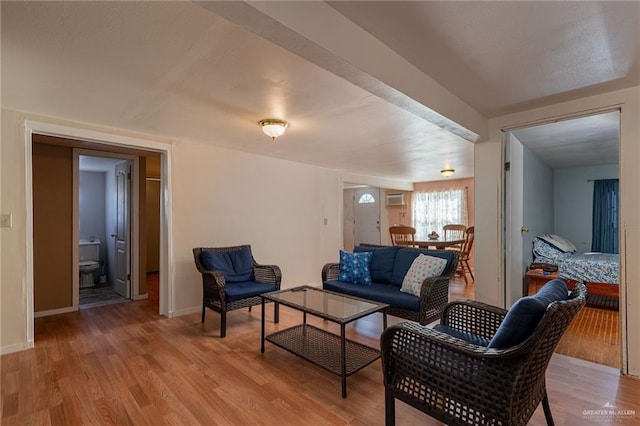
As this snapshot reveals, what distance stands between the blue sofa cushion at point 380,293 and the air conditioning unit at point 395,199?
508 centimetres

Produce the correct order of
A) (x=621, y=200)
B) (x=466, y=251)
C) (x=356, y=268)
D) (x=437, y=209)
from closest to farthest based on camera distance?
(x=621, y=200)
(x=356, y=268)
(x=466, y=251)
(x=437, y=209)

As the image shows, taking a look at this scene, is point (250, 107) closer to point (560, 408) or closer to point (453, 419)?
point (453, 419)

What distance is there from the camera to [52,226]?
378cm

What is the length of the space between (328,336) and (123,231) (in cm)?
363

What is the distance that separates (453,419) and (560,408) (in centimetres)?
104

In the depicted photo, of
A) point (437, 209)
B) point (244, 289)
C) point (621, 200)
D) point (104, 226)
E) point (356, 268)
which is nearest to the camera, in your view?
point (621, 200)

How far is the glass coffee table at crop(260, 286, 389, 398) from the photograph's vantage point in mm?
2162

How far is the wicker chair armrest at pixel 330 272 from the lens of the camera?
11.6ft

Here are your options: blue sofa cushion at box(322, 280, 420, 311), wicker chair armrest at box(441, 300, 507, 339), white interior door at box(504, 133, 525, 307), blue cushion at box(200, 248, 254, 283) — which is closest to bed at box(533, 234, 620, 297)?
white interior door at box(504, 133, 525, 307)

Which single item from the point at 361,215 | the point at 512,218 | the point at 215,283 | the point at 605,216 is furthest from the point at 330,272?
the point at 605,216

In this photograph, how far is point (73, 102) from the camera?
8.20 feet

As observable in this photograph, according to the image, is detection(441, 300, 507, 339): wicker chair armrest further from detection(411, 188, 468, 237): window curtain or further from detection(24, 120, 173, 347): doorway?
detection(411, 188, 468, 237): window curtain

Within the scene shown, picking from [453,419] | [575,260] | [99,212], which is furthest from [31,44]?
[575,260]

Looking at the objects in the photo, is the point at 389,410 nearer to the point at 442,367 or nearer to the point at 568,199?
the point at 442,367
